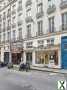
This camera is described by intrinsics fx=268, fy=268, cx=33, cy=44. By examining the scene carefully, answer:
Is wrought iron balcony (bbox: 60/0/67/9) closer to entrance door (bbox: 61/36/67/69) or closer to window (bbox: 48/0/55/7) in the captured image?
window (bbox: 48/0/55/7)

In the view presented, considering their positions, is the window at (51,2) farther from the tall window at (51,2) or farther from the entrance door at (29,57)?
the entrance door at (29,57)

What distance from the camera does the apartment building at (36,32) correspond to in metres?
36.2

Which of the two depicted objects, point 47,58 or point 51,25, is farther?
point 47,58

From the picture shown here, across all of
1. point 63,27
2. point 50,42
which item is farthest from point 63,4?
point 50,42

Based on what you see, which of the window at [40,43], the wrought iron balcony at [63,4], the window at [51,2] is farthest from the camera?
the window at [40,43]

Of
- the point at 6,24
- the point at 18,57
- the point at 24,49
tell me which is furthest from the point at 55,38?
the point at 6,24

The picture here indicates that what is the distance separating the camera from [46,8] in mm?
40656

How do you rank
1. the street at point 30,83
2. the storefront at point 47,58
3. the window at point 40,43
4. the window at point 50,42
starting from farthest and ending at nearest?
the window at point 40,43 < the window at point 50,42 < the storefront at point 47,58 < the street at point 30,83

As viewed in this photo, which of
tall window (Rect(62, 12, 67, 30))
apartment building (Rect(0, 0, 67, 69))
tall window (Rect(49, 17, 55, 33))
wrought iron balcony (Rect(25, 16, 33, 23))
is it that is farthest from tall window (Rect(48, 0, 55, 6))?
wrought iron balcony (Rect(25, 16, 33, 23))

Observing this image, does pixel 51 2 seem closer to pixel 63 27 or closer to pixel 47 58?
pixel 63 27

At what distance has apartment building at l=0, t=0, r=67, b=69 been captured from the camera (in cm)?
3622

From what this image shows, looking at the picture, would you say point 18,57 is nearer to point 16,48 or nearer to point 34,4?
point 16,48

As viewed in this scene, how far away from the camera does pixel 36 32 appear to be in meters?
43.4

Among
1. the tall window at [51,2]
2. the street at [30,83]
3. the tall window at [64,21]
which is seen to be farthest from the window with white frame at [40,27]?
the street at [30,83]
